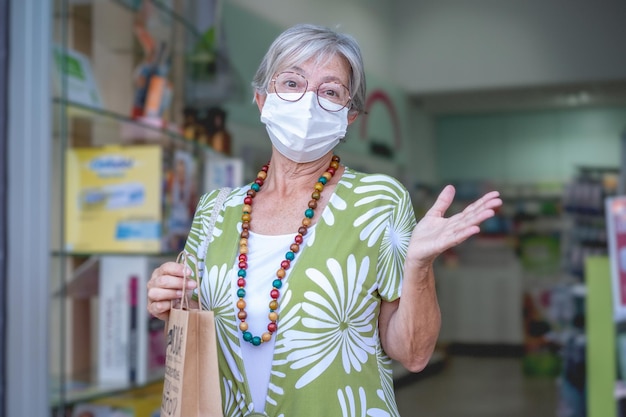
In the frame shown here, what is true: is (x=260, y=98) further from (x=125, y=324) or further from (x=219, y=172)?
(x=219, y=172)

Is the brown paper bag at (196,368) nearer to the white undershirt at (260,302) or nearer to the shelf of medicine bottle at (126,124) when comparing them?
the white undershirt at (260,302)

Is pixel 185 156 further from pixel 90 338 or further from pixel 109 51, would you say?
pixel 90 338

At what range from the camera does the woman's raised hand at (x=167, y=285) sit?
131 centimetres

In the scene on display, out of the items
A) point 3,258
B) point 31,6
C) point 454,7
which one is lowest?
point 3,258

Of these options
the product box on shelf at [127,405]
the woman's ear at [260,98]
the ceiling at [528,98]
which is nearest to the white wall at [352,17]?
the ceiling at [528,98]

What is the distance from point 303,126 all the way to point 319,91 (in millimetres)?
66

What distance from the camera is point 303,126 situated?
4.48 feet

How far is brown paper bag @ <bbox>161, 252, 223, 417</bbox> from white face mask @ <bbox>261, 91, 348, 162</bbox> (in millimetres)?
323

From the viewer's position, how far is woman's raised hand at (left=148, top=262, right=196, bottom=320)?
4.29ft

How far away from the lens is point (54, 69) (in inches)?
96.6

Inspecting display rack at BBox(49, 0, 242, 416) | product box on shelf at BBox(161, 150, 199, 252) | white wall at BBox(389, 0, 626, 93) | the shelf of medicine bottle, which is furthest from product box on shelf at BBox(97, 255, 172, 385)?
white wall at BBox(389, 0, 626, 93)

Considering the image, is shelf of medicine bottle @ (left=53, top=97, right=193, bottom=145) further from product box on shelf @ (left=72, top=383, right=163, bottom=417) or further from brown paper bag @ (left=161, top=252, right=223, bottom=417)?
brown paper bag @ (left=161, top=252, right=223, bottom=417)

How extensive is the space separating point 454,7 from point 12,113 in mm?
5870

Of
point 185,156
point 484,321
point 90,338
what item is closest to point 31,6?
point 185,156
